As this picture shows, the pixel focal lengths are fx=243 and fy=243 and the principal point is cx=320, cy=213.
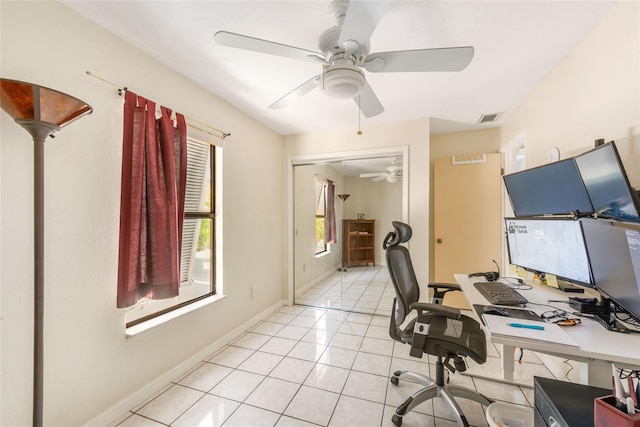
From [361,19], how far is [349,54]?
0.35 metres

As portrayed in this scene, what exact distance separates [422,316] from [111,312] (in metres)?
1.97

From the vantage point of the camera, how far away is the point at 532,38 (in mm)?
1586

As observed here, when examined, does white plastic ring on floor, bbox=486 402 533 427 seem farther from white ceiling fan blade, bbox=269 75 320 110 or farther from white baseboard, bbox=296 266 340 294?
white baseboard, bbox=296 266 340 294

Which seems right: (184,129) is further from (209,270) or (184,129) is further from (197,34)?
(209,270)

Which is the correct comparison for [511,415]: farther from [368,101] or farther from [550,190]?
[368,101]

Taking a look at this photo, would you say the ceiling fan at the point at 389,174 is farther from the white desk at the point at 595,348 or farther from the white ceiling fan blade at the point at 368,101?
the white desk at the point at 595,348

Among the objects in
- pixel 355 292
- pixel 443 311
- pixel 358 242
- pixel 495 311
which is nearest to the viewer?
pixel 495 311

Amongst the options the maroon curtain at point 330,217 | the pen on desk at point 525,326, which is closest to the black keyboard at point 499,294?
the pen on desk at point 525,326

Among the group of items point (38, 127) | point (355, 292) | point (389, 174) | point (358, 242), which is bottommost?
point (355, 292)

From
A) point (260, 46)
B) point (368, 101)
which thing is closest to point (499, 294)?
point (368, 101)

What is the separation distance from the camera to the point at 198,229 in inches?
91.4

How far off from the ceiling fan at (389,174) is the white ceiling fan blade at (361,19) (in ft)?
6.85

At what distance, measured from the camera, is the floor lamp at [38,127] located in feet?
3.35

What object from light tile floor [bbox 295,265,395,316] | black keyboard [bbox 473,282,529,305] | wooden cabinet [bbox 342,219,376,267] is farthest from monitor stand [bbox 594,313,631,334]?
wooden cabinet [bbox 342,219,376,267]
